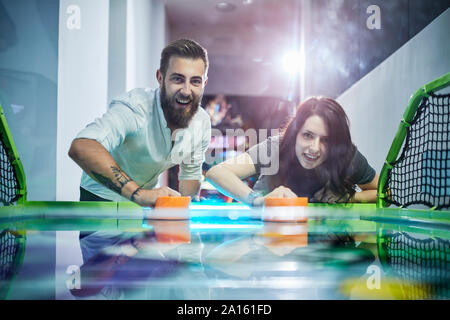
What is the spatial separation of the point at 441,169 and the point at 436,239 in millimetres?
567

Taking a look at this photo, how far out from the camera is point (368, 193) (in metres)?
1.64

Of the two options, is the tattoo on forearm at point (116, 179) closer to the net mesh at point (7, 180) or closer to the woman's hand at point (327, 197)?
the net mesh at point (7, 180)

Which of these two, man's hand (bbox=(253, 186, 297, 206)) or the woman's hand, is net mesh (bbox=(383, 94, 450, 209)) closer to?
the woman's hand

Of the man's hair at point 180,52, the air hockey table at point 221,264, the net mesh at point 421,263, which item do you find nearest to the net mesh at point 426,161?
the air hockey table at point 221,264

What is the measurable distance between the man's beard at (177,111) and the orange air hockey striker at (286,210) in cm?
63

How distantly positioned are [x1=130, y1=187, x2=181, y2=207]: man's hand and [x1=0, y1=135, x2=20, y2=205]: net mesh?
599 mm

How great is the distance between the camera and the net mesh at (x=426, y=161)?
131 centimetres

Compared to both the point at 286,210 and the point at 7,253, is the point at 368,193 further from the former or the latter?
the point at 7,253

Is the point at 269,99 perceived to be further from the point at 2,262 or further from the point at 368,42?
the point at 2,262

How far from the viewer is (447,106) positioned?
1.33 meters

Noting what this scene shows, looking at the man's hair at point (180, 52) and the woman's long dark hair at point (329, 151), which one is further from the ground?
the man's hair at point (180, 52)

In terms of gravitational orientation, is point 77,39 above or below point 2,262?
above

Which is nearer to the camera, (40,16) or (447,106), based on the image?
(447,106)
